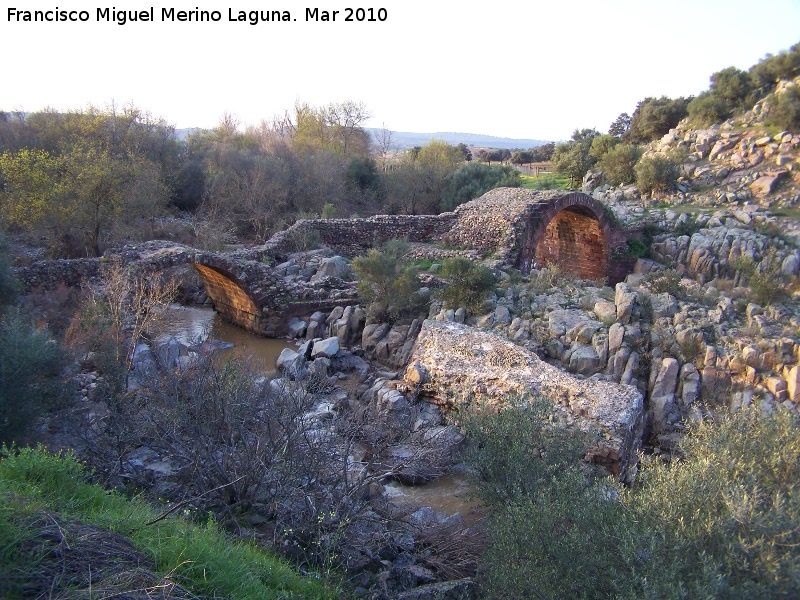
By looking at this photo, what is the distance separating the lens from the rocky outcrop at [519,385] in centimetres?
781

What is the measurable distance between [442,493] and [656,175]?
19.2 meters

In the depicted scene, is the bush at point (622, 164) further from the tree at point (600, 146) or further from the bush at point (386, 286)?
the bush at point (386, 286)

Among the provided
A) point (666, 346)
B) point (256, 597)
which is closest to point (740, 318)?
point (666, 346)

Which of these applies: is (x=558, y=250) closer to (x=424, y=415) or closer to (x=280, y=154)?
(x=424, y=415)

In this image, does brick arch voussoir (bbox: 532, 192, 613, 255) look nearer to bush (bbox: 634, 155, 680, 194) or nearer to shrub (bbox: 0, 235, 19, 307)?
bush (bbox: 634, 155, 680, 194)

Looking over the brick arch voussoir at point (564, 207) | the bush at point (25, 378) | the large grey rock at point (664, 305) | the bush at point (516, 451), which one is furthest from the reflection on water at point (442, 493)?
the brick arch voussoir at point (564, 207)

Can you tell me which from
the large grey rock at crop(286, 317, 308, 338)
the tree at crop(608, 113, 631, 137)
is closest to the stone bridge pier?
the large grey rock at crop(286, 317, 308, 338)

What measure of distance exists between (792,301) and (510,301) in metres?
6.04

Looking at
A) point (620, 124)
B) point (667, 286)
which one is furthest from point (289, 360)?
Answer: point (620, 124)

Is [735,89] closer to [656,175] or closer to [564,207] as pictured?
[656,175]

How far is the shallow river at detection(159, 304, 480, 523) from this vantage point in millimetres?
7457

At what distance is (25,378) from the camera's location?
20.7 ft

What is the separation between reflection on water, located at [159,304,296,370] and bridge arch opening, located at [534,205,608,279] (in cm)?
Result: 885

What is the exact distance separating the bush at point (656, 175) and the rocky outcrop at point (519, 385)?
51.6 feet
